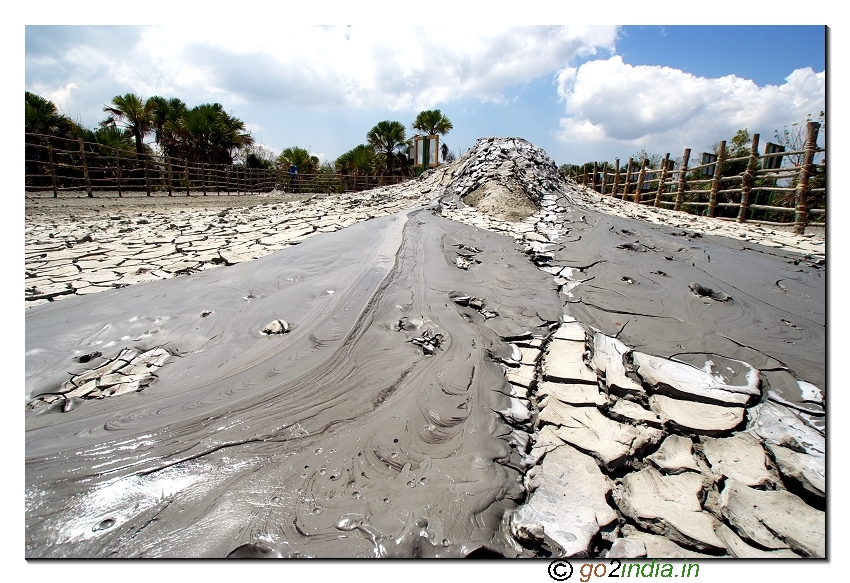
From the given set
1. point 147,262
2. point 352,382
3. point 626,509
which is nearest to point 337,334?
point 352,382

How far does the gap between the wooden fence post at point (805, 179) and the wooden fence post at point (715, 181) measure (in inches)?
100

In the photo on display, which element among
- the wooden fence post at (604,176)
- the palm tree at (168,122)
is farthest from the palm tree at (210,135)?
the wooden fence post at (604,176)

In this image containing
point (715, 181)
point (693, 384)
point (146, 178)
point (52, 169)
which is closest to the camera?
point (693, 384)

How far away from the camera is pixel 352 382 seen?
1.75 m

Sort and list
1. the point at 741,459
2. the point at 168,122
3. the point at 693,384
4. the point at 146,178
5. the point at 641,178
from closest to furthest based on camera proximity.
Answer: the point at 741,459 < the point at 693,384 < the point at 641,178 < the point at 146,178 < the point at 168,122

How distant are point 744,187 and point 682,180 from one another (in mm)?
2118

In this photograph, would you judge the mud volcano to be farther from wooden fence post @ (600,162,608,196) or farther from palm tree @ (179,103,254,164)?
palm tree @ (179,103,254,164)

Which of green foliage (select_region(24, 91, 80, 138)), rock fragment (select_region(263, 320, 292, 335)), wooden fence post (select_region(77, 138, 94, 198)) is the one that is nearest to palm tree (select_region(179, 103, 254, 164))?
green foliage (select_region(24, 91, 80, 138))

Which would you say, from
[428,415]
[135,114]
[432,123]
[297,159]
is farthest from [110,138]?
[428,415]

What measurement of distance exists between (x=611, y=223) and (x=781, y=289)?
2820 mm

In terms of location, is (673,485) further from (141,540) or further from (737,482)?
(141,540)

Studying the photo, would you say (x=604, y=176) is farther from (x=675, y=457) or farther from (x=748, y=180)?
(x=675, y=457)

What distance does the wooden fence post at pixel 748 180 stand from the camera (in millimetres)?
6395

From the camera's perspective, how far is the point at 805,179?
A: 15.4 ft
